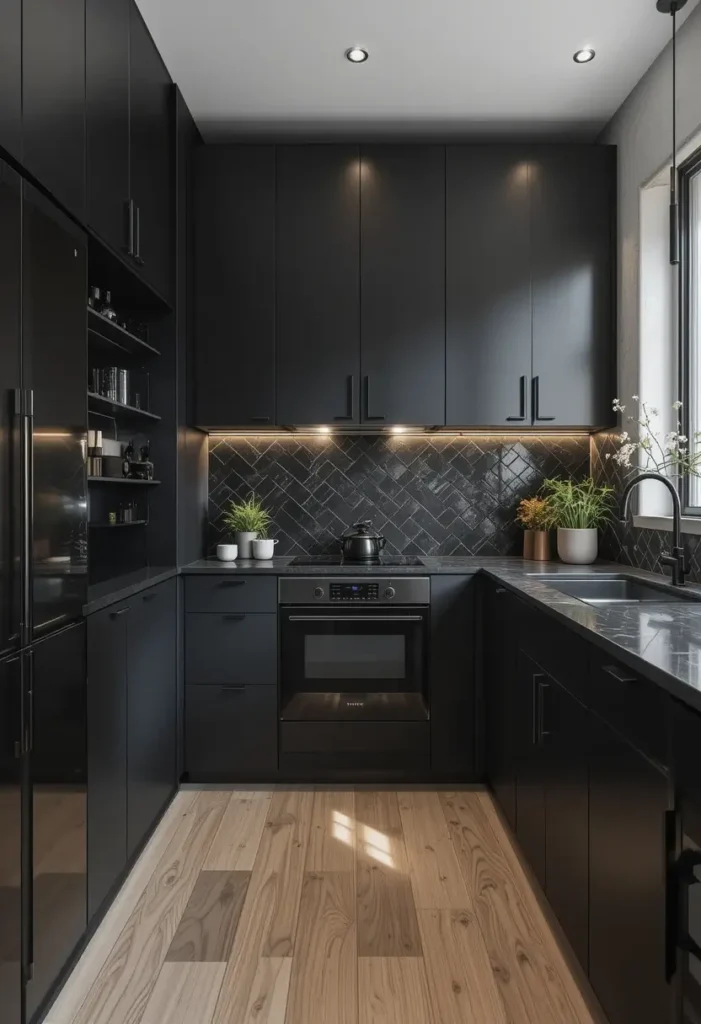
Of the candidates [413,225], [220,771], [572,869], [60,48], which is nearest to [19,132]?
[60,48]

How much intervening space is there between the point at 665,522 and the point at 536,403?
825mm

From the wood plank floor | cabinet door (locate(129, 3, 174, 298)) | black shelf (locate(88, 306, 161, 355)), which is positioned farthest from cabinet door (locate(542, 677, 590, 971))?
cabinet door (locate(129, 3, 174, 298))

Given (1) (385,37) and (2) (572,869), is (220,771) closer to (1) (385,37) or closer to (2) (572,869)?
(2) (572,869)

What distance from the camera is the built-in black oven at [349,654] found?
9.68 feet

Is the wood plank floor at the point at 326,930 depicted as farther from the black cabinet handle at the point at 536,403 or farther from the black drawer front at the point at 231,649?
the black cabinet handle at the point at 536,403

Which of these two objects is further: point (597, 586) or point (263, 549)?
point (263, 549)

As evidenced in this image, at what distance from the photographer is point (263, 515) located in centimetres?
339

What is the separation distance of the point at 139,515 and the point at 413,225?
181cm

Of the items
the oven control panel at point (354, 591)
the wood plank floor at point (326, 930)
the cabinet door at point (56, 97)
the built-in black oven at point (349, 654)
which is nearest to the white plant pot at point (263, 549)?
the built-in black oven at point (349, 654)

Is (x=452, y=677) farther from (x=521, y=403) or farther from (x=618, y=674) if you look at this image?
(x=618, y=674)

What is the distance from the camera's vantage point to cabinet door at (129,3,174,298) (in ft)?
Answer: 7.84

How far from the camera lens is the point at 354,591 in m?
2.95

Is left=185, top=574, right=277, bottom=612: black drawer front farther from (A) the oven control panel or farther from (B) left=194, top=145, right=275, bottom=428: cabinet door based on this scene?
(B) left=194, top=145, right=275, bottom=428: cabinet door

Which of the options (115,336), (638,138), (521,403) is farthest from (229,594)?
(638,138)
